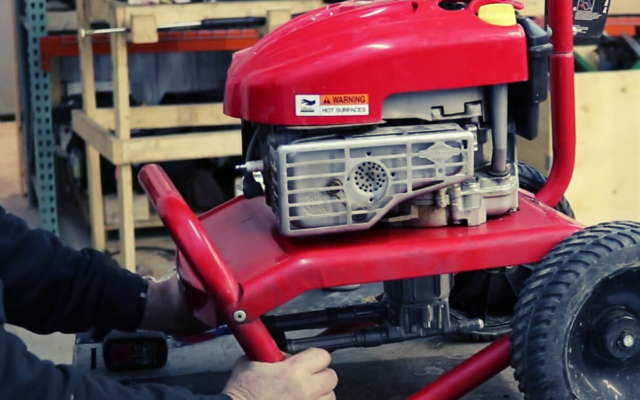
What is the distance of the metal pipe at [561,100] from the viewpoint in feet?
3.35

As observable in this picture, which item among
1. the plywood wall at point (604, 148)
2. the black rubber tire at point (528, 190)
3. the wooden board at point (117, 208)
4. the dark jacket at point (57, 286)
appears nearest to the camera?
the dark jacket at point (57, 286)

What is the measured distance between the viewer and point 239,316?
2.75ft

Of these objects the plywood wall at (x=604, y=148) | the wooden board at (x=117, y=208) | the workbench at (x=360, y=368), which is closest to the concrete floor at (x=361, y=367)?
the workbench at (x=360, y=368)

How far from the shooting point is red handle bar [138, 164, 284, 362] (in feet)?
2.76

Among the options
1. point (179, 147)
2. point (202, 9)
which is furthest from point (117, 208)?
point (202, 9)

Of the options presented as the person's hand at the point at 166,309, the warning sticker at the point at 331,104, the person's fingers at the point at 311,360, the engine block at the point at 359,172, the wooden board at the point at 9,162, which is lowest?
the wooden board at the point at 9,162

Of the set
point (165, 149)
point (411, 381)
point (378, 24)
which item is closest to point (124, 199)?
point (165, 149)

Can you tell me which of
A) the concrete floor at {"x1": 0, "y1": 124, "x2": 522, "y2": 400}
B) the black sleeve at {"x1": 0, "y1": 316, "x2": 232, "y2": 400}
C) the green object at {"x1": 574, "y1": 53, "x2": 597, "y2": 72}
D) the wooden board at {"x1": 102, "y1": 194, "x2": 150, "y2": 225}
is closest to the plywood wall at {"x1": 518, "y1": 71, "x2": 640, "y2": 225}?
the green object at {"x1": 574, "y1": 53, "x2": 597, "y2": 72}

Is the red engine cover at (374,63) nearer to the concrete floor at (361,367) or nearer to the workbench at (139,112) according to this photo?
the concrete floor at (361,367)

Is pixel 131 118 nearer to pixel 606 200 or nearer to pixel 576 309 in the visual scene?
pixel 606 200

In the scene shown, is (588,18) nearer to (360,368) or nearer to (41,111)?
(360,368)

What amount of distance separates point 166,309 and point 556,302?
50cm

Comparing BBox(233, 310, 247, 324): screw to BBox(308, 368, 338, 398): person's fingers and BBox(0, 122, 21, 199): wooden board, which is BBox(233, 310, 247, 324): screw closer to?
BBox(308, 368, 338, 398): person's fingers

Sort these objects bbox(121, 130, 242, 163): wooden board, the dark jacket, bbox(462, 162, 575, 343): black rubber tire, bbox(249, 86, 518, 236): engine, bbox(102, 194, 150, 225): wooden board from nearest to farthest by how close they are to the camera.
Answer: bbox(249, 86, 518, 236): engine → the dark jacket → bbox(462, 162, 575, 343): black rubber tire → bbox(121, 130, 242, 163): wooden board → bbox(102, 194, 150, 225): wooden board
